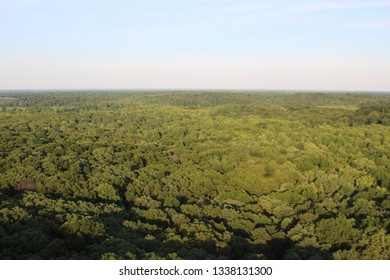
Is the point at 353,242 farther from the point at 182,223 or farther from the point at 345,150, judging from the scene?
the point at 345,150

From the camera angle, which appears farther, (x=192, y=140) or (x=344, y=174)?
(x=192, y=140)

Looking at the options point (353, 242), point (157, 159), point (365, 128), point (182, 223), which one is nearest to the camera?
point (353, 242)

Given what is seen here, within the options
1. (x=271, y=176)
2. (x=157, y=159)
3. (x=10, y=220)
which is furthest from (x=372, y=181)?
(x=10, y=220)

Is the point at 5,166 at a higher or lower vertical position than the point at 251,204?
higher

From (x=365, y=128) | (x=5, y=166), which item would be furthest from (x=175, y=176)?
(x=365, y=128)

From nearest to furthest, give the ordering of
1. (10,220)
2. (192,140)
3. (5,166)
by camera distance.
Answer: (10,220), (5,166), (192,140)

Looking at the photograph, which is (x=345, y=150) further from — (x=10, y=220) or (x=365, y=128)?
(x=10, y=220)
